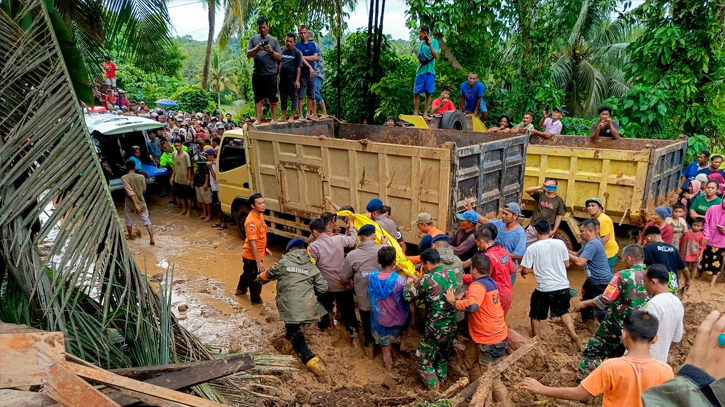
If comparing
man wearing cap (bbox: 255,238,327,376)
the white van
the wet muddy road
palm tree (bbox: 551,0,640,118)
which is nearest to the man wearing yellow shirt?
the wet muddy road

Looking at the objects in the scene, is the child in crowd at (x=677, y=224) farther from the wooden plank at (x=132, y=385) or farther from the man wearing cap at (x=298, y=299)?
the wooden plank at (x=132, y=385)

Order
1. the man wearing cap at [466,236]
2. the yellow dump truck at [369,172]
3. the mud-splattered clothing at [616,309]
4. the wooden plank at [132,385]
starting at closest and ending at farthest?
the wooden plank at [132,385] → the mud-splattered clothing at [616,309] → the man wearing cap at [466,236] → the yellow dump truck at [369,172]

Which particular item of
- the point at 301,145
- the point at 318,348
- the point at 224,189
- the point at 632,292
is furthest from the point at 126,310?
the point at 224,189

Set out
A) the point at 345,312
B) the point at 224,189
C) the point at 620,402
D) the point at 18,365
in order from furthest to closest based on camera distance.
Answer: the point at 224,189 → the point at 345,312 → the point at 620,402 → the point at 18,365

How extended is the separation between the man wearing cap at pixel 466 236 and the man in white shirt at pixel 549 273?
61 centimetres

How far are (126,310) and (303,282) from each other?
2.13 m

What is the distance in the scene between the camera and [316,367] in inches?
181

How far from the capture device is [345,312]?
534 cm

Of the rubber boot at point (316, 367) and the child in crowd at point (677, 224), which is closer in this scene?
the rubber boot at point (316, 367)

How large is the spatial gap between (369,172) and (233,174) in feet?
10.2

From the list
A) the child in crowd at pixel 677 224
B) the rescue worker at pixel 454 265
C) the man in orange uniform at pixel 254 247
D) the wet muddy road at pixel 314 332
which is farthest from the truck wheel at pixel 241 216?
the child in crowd at pixel 677 224

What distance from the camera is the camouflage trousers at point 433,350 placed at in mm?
4359

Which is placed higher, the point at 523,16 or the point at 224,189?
the point at 523,16

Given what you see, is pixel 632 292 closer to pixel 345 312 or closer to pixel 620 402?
pixel 620 402
